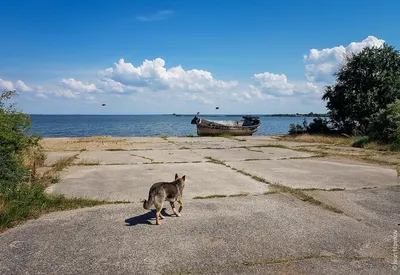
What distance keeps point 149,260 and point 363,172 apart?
25.5 feet

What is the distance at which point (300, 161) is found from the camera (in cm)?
1136

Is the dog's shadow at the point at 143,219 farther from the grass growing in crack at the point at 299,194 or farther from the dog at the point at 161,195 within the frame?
the grass growing in crack at the point at 299,194

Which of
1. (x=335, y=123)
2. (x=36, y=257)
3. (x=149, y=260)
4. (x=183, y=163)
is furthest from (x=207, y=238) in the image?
(x=335, y=123)

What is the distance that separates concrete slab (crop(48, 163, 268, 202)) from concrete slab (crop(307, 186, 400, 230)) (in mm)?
1508

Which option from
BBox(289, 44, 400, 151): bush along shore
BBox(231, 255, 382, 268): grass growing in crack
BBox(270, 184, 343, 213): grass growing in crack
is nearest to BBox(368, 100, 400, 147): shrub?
BBox(289, 44, 400, 151): bush along shore

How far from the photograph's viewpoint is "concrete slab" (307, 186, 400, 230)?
16.2ft

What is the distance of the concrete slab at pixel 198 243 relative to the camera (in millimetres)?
3359

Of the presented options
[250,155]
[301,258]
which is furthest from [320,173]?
[301,258]

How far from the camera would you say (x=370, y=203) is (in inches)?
231

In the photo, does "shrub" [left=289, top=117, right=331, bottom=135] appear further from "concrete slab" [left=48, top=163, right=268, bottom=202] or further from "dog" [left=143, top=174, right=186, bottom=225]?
"dog" [left=143, top=174, right=186, bottom=225]

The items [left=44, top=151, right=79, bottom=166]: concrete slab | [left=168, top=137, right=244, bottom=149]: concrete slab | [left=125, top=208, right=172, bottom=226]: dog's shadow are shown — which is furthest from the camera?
[left=168, top=137, right=244, bottom=149]: concrete slab

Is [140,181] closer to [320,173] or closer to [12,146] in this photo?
[12,146]

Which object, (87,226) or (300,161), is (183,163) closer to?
(300,161)

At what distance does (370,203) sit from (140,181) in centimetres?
512
